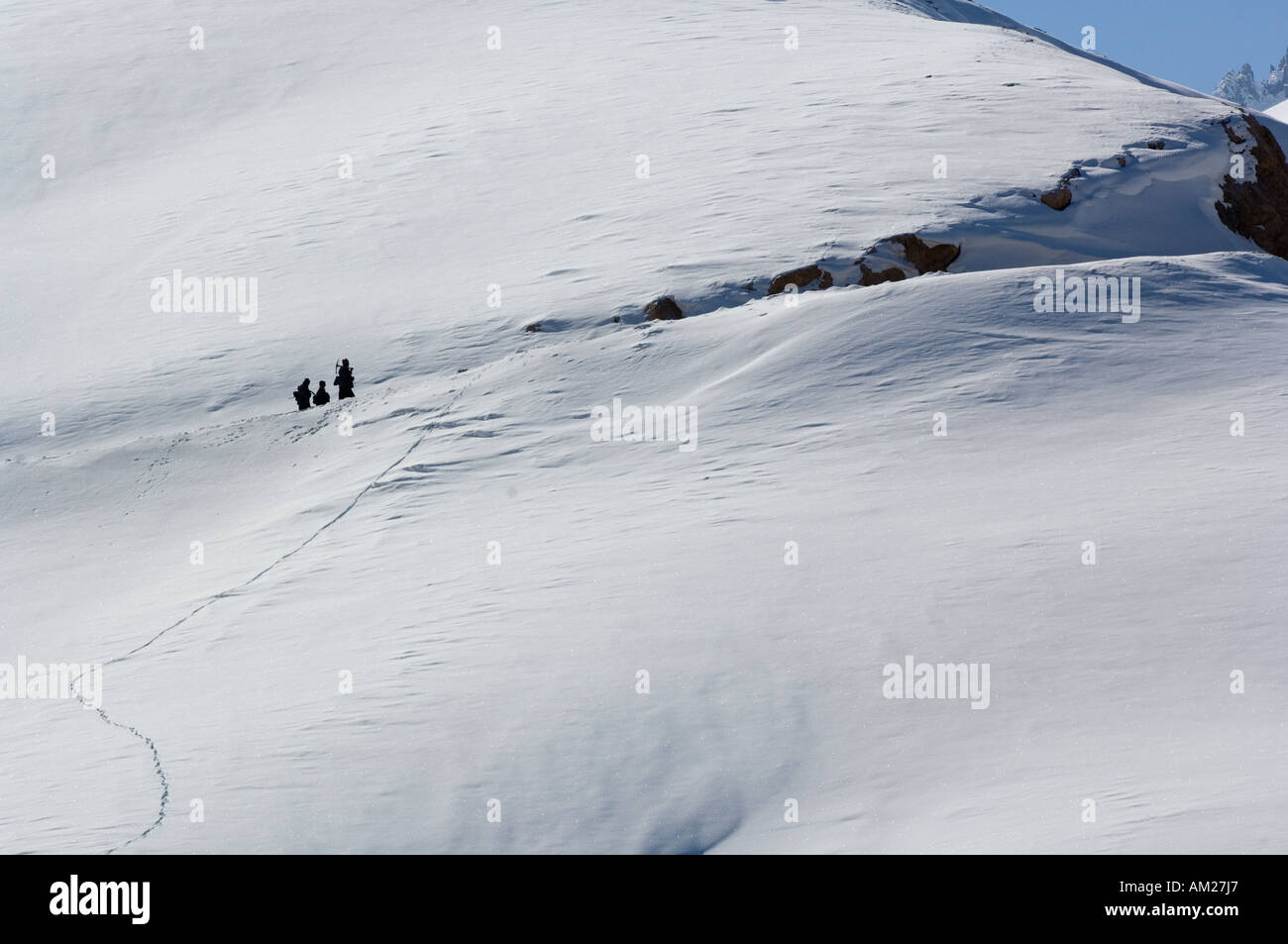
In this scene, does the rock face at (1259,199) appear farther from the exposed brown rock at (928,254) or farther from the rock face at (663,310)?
the rock face at (663,310)

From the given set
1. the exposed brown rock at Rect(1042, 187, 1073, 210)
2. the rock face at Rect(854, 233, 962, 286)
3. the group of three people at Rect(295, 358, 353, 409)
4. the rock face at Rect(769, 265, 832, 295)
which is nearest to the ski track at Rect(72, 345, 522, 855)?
the group of three people at Rect(295, 358, 353, 409)

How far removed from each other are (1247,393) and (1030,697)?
634 cm

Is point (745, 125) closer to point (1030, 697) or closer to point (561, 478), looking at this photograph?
point (561, 478)

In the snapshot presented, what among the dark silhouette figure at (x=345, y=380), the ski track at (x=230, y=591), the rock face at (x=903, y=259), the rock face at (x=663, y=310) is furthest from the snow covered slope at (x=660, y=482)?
the dark silhouette figure at (x=345, y=380)

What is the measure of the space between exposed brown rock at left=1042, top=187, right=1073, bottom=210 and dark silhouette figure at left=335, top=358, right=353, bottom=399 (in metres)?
9.56

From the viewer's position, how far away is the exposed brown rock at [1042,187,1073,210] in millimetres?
19958

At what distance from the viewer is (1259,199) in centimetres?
2077

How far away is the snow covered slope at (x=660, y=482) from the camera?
891 cm

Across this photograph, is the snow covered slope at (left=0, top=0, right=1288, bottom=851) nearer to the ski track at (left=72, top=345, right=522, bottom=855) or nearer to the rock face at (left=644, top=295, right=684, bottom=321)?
the ski track at (left=72, top=345, right=522, bottom=855)

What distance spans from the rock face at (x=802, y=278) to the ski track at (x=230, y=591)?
10.4 feet

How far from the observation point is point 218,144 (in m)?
31.0

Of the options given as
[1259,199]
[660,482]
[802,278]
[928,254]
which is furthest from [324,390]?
[1259,199]

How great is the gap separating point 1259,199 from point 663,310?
8932mm
